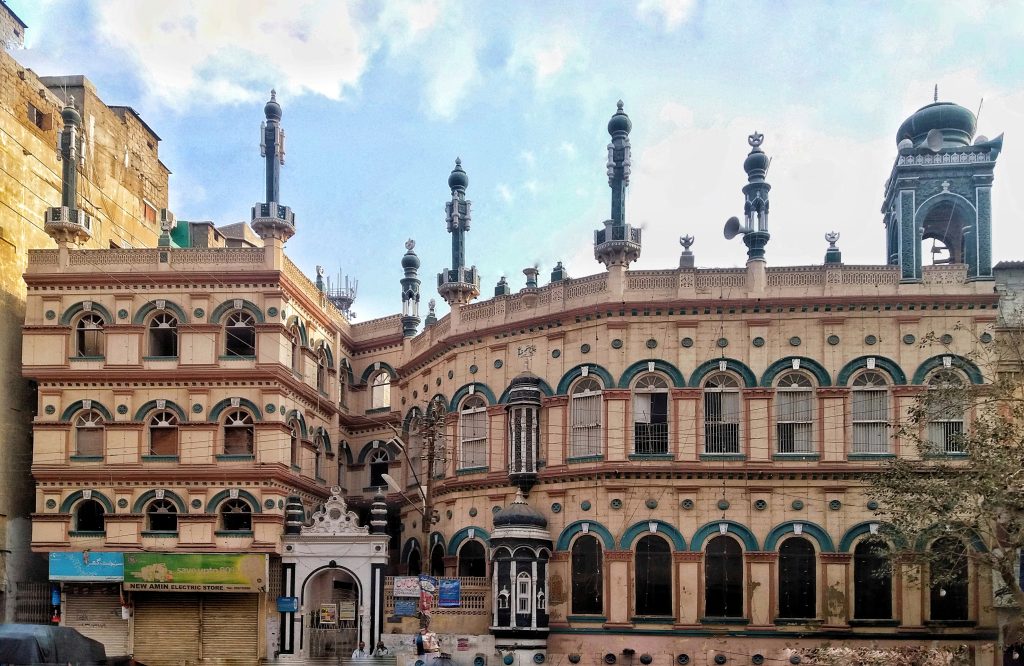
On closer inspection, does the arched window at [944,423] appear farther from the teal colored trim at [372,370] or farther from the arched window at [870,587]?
the teal colored trim at [372,370]

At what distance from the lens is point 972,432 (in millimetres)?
31516

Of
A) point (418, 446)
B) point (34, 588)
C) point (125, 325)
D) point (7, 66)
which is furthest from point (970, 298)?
point (7, 66)

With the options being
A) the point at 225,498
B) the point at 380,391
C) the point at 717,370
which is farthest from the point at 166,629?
the point at 717,370

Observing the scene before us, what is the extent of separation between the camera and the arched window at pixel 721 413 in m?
A: 34.1

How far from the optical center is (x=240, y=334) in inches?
1481

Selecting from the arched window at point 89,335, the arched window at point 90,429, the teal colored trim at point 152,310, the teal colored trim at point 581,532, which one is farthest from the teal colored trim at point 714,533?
the arched window at point 89,335

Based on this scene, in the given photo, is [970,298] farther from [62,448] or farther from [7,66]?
[7,66]

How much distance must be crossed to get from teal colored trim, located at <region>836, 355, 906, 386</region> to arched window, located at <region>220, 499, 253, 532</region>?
18683mm

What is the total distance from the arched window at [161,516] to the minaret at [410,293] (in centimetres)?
1121

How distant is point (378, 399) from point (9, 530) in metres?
14.3

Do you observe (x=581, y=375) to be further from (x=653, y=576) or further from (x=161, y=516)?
(x=161, y=516)

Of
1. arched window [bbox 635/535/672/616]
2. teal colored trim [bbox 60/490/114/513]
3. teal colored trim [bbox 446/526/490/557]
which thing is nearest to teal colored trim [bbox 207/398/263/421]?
teal colored trim [bbox 60/490/114/513]

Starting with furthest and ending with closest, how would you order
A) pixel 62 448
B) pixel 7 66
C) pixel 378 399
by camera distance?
pixel 378 399 → pixel 7 66 → pixel 62 448

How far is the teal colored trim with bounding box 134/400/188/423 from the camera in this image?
3700 centimetres
